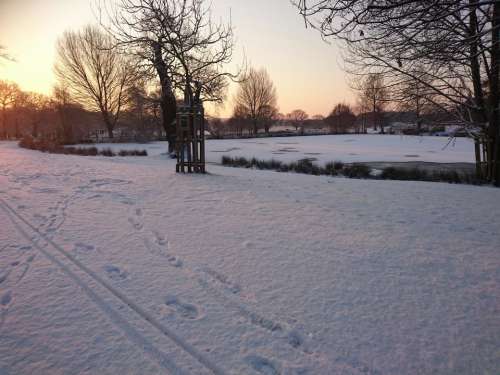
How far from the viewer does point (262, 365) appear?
71.3 inches

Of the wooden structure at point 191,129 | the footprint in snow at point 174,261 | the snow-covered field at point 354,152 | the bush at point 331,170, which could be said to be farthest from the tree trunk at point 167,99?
the footprint in snow at point 174,261

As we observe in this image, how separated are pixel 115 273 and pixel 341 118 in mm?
71634

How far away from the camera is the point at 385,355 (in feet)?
6.21

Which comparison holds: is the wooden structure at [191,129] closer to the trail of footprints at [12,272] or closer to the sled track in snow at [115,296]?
the sled track in snow at [115,296]

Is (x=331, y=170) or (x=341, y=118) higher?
(x=341, y=118)

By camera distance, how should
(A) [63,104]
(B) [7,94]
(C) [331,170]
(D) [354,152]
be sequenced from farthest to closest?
1. (B) [7,94]
2. (A) [63,104]
3. (D) [354,152]
4. (C) [331,170]

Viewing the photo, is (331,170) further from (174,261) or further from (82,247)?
(82,247)

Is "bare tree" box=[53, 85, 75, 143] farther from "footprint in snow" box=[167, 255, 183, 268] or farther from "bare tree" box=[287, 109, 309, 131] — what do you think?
"bare tree" box=[287, 109, 309, 131]

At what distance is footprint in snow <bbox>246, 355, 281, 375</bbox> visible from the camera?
1.76 metres

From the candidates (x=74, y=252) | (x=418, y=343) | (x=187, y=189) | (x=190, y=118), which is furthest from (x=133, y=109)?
(x=418, y=343)

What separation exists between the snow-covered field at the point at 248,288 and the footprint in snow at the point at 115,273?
0.03 feet

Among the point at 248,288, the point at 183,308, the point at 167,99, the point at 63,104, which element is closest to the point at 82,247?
the point at 183,308

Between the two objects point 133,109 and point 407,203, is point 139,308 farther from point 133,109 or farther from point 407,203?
point 133,109

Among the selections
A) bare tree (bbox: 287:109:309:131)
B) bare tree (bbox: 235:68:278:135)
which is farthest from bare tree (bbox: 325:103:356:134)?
bare tree (bbox: 287:109:309:131)
